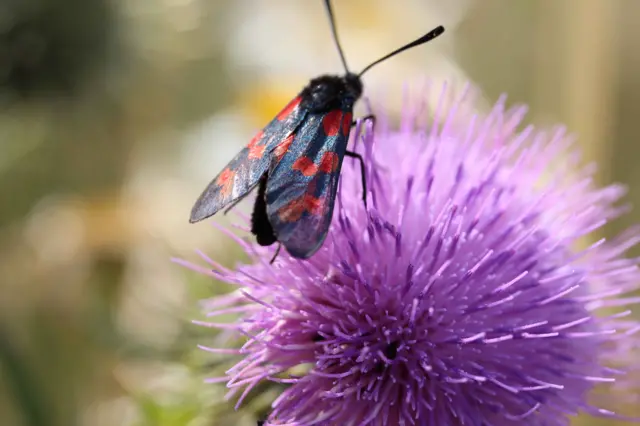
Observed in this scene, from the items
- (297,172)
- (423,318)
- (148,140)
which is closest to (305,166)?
(297,172)

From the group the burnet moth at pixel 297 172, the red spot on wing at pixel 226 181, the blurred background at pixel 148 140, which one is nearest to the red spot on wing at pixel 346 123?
the burnet moth at pixel 297 172

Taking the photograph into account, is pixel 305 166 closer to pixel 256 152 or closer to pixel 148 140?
pixel 256 152

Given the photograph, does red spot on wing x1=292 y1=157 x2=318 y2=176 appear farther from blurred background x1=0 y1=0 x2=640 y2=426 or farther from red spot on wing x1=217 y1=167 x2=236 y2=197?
blurred background x1=0 y1=0 x2=640 y2=426

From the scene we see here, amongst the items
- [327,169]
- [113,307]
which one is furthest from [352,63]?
[327,169]

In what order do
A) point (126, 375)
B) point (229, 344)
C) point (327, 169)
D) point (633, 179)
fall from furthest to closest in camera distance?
point (633, 179), point (126, 375), point (229, 344), point (327, 169)

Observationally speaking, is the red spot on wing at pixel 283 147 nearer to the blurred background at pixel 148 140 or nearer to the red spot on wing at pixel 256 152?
the red spot on wing at pixel 256 152

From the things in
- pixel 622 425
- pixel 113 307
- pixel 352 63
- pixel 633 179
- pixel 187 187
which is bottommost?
pixel 622 425

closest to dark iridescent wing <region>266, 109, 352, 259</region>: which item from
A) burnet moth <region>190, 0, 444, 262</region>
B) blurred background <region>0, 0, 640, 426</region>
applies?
burnet moth <region>190, 0, 444, 262</region>

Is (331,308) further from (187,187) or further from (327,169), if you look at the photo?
(187,187)
